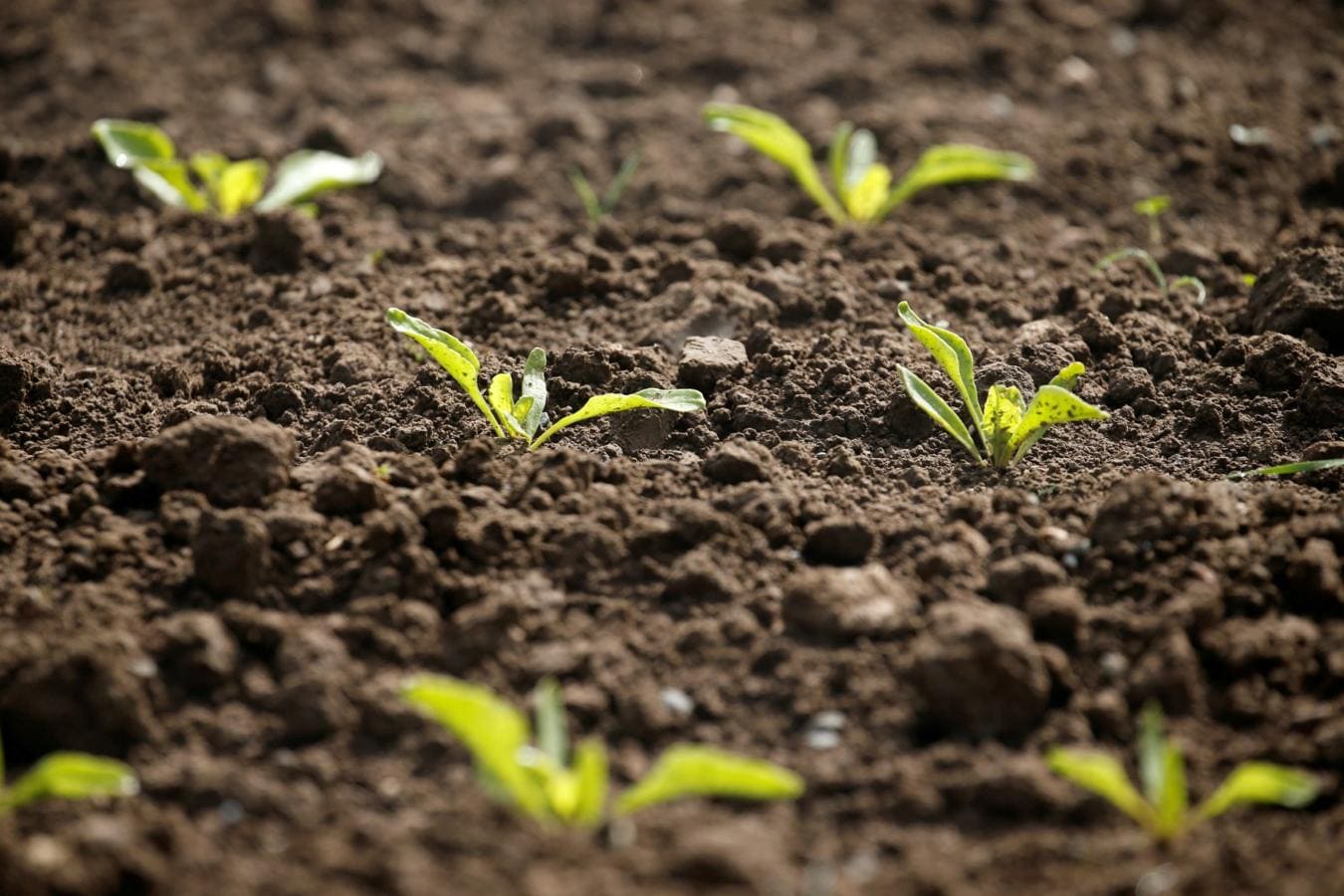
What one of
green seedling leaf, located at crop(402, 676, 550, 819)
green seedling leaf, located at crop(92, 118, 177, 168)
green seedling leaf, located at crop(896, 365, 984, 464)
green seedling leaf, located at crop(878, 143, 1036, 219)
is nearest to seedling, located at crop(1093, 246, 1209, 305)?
green seedling leaf, located at crop(878, 143, 1036, 219)

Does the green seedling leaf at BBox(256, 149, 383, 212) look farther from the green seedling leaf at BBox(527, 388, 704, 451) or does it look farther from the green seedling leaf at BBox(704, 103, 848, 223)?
the green seedling leaf at BBox(527, 388, 704, 451)

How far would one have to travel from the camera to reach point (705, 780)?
176cm

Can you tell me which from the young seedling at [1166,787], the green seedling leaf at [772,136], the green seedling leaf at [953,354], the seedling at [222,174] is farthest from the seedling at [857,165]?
the young seedling at [1166,787]

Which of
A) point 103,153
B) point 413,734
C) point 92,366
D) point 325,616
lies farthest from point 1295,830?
point 103,153

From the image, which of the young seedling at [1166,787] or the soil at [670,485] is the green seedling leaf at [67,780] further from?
the young seedling at [1166,787]

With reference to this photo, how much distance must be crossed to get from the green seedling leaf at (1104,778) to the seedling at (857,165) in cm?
200

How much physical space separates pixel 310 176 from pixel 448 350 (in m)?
1.30

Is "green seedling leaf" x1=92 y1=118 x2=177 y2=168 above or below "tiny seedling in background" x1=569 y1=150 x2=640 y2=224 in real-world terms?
below

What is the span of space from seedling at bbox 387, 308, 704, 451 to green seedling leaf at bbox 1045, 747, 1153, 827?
1068mm

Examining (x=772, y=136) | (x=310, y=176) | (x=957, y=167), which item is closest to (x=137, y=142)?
(x=310, y=176)

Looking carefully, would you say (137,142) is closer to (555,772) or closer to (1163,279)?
(555,772)

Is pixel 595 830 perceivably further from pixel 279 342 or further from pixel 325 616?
pixel 279 342

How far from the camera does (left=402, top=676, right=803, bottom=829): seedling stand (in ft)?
5.73

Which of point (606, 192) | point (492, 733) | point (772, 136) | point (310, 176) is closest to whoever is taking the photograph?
point (492, 733)
